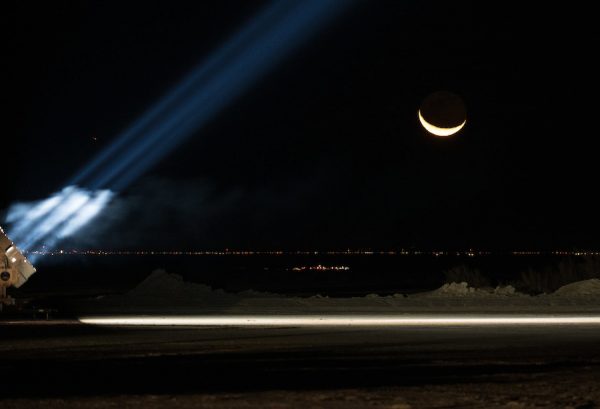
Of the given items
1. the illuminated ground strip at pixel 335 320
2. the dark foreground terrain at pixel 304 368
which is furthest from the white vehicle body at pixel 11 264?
the dark foreground terrain at pixel 304 368

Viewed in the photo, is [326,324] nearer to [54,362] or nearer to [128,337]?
[128,337]

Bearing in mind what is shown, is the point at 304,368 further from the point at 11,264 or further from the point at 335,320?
the point at 11,264

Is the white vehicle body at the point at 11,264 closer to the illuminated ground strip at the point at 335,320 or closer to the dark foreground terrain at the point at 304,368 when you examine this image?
the illuminated ground strip at the point at 335,320

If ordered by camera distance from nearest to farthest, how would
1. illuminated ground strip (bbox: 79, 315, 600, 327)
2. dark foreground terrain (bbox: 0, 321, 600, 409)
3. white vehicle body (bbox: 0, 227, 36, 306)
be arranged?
dark foreground terrain (bbox: 0, 321, 600, 409) → illuminated ground strip (bbox: 79, 315, 600, 327) → white vehicle body (bbox: 0, 227, 36, 306)

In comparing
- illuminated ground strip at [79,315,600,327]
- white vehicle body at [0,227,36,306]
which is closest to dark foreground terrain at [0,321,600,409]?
illuminated ground strip at [79,315,600,327]

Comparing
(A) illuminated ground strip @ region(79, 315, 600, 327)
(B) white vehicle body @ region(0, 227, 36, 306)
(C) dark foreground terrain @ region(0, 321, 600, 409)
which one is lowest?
(C) dark foreground terrain @ region(0, 321, 600, 409)

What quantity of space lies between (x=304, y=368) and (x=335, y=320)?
44.6 feet

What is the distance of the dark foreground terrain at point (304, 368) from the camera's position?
13.9 meters

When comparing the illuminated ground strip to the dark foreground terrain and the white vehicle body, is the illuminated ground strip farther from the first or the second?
the white vehicle body

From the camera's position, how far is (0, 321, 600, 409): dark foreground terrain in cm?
1391

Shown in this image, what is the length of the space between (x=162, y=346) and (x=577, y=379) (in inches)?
360

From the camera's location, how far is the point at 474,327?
27797 mm

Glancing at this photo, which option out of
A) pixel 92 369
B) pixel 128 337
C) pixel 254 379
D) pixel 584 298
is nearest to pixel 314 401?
pixel 254 379

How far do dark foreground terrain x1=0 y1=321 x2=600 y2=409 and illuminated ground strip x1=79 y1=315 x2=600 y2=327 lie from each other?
7.80 ft
